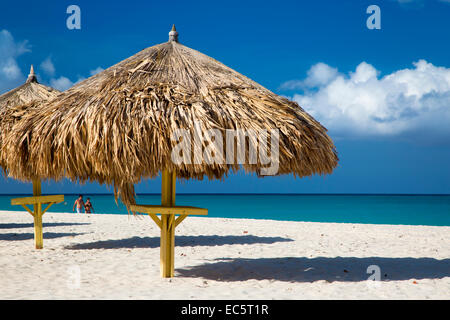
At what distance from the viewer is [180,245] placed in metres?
8.77

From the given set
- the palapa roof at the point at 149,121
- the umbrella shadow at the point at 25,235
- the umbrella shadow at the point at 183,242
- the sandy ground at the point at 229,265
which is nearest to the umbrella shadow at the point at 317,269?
the sandy ground at the point at 229,265

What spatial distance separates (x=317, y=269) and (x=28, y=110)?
565cm

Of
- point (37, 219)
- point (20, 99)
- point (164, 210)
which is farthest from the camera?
point (20, 99)

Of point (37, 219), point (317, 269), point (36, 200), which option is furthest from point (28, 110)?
point (317, 269)

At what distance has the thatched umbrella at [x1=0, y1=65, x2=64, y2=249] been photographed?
304 inches

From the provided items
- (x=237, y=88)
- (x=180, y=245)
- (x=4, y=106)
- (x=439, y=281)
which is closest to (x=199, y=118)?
(x=237, y=88)

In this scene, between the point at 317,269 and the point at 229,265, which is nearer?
the point at 317,269

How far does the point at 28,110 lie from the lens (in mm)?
7766

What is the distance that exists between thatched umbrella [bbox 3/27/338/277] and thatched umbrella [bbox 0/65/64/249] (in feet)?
7.73

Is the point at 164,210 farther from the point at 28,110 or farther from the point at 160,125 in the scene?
the point at 28,110

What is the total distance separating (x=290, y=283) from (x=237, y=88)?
250 cm

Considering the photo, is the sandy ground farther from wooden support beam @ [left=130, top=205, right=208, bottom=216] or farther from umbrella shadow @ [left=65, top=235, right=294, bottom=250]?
wooden support beam @ [left=130, top=205, right=208, bottom=216]

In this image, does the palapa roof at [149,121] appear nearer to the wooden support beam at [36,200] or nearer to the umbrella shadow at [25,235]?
the wooden support beam at [36,200]

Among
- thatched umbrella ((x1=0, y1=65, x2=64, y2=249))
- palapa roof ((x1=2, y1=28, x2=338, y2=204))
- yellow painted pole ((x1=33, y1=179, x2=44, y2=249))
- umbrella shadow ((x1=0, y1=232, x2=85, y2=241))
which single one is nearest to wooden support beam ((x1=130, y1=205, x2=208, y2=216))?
palapa roof ((x1=2, y1=28, x2=338, y2=204))
